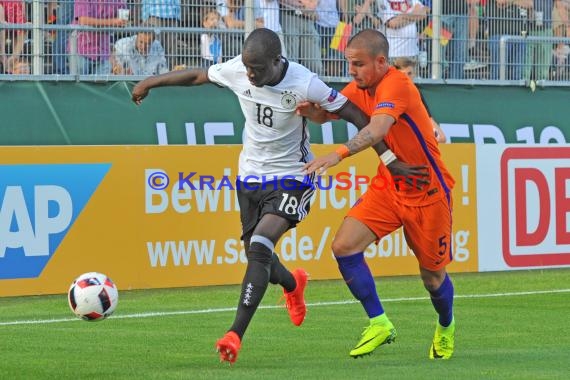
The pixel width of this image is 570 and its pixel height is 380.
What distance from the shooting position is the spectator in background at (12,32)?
14.4 meters

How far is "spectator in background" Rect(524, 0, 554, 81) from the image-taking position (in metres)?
18.0

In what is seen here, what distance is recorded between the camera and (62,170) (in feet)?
43.9

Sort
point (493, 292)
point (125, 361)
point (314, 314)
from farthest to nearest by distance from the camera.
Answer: point (493, 292), point (314, 314), point (125, 361)

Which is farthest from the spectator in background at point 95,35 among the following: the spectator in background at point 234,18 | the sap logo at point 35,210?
the sap logo at point 35,210

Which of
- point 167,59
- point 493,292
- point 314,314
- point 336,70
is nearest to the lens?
point 314,314

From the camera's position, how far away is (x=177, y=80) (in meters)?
9.47

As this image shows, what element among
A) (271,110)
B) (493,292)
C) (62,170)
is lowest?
(493,292)

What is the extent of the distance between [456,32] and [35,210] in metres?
6.68

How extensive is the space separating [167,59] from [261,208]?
660 cm

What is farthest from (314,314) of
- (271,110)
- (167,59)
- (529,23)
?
(529,23)

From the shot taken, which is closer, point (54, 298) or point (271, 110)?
point (271, 110)

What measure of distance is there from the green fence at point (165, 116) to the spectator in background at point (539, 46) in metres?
0.68

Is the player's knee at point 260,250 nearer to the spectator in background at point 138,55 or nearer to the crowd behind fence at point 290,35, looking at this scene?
the crowd behind fence at point 290,35

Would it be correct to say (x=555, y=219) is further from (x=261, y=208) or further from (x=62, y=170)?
(x=261, y=208)
